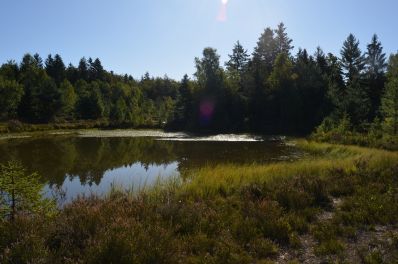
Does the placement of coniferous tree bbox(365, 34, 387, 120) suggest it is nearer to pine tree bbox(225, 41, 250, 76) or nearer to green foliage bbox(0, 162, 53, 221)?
pine tree bbox(225, 41, 250, 76)

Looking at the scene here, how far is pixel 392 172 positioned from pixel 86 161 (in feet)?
57.4

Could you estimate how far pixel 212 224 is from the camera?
25.0 feet

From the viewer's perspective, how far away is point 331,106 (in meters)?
53.7

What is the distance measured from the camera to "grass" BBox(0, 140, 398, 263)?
5.91m

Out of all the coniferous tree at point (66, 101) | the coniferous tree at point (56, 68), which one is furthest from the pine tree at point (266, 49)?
the coniferous tree at point (56, 68)

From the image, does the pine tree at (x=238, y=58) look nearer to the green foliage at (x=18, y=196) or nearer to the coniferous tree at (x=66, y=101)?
the coniferous tree at (x=66, y=101)

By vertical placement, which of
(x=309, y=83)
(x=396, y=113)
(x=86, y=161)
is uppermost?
(x=309, y=83)

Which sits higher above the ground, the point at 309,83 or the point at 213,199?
the point at 309,83

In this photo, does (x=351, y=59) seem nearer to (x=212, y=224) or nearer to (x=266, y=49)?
(x=266, y=49)

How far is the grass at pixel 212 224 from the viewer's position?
19.4ft

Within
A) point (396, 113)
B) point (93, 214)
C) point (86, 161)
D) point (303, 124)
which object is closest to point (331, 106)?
point (303, 124)

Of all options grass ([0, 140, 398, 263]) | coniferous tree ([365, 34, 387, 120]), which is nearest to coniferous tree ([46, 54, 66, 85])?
coniferous tree ([365, 34, 387, 120])

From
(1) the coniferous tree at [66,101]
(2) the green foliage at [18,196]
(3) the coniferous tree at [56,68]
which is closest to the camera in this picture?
(2) the green foliage at [18,196]

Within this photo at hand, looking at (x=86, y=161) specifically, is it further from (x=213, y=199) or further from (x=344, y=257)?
(x=344, y=257)
